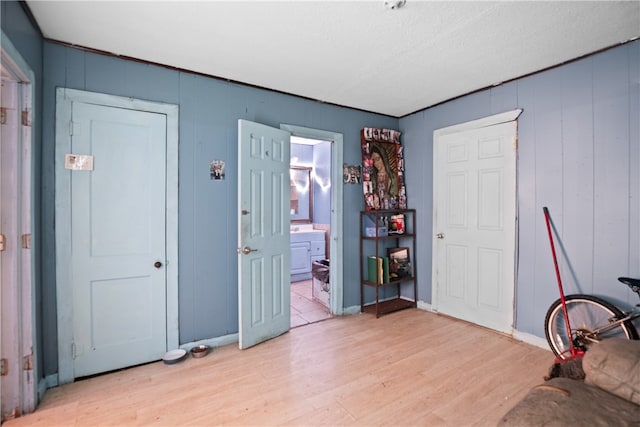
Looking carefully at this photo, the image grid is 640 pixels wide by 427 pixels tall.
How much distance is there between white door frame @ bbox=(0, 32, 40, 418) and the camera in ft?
5.93

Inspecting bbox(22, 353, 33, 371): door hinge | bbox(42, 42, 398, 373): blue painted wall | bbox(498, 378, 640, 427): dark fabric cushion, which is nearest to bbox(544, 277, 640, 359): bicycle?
bbox(498, 378, 640, 427): dark fabric cushion

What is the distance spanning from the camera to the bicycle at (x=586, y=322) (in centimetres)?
214

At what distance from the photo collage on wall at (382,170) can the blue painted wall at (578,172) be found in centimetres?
109

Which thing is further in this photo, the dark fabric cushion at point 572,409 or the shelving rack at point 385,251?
the shelving rack at point 385,251

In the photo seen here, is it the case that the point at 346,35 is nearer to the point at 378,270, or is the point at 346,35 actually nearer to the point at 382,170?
the point at 382,170

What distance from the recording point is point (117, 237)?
7.81 feet

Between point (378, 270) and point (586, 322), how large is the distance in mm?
1868

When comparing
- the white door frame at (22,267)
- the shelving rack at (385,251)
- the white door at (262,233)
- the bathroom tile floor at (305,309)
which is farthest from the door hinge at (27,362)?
the shelving rack at (385,251)

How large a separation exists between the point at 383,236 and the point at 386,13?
2.37 meters

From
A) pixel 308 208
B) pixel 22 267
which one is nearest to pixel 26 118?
pixel 22 267

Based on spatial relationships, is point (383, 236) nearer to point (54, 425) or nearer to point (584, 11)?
point (584, 11)

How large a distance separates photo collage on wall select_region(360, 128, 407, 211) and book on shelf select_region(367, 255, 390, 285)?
63cm

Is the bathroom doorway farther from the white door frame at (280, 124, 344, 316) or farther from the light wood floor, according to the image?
the light wood floor

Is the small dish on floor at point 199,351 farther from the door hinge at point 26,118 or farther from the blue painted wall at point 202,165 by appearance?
the door hinge at point 26,118
